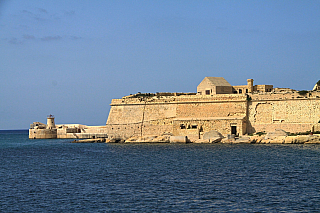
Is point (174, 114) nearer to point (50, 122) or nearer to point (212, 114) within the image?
point (212, 114)

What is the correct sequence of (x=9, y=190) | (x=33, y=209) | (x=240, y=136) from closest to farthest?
1. (x=33, y=209)
2. (x=9, y=190)
3. (x=240, y=136)

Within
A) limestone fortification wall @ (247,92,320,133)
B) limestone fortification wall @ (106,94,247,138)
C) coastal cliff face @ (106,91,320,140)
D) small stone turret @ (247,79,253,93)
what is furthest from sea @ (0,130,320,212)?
small stone turret @ (247,79,253,93)

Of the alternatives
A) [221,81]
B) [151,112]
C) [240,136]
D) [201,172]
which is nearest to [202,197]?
[201,172]

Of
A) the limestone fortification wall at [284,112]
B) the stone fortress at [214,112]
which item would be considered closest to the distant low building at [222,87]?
the stone fortress at [214,112]

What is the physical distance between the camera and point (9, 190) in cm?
1853

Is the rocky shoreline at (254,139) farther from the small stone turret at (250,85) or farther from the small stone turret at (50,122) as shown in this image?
the small stone turret at (50,122)

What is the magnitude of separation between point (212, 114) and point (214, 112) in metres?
0.26

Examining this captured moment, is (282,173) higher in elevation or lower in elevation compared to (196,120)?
lower

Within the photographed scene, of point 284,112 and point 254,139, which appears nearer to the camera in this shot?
point 254,139

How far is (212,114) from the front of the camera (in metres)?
40.1

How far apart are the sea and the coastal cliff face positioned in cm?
643

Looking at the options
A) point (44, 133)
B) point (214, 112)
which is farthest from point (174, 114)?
point (44, 133)

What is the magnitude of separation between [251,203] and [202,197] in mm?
1923

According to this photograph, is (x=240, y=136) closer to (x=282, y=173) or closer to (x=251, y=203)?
(x=282, y=173)
